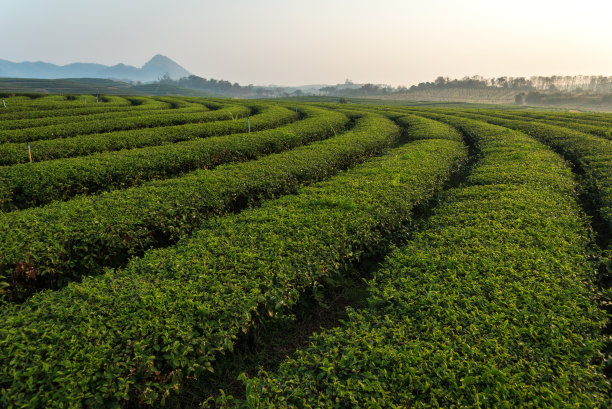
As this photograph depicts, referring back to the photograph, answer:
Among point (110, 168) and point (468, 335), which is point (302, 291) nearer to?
point (468, 335)

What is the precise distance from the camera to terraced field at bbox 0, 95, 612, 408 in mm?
3793

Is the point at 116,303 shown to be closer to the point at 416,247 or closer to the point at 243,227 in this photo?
the point at 243,227

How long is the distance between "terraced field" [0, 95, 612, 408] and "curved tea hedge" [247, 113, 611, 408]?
3cm

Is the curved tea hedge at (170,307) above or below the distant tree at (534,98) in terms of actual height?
below

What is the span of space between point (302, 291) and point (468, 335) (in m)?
3.05

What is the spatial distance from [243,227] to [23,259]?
4.50 m

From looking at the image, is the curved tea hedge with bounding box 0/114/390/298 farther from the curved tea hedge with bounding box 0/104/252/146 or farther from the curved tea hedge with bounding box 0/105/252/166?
the curved tea hedge with bounding box 0/104/252/146

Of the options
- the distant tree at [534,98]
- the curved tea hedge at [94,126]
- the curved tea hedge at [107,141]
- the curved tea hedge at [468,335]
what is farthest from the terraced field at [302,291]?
the distant tree at [534,98]

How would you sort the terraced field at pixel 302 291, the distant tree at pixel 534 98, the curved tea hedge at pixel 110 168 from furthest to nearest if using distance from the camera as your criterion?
the distant tree at pixel 534 98 → the curved tea hedge at pixel 110 168 → the terraced field at pixel 302 291

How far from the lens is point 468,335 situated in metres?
4.32

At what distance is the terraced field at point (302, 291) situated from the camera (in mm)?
3793

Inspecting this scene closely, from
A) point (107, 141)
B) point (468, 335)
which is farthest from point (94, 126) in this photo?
point (468, 335)

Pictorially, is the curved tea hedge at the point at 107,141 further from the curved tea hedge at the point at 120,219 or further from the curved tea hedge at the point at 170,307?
the curved tea hedge at the point at 170,307

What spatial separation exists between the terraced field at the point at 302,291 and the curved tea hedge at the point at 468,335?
28 mm
